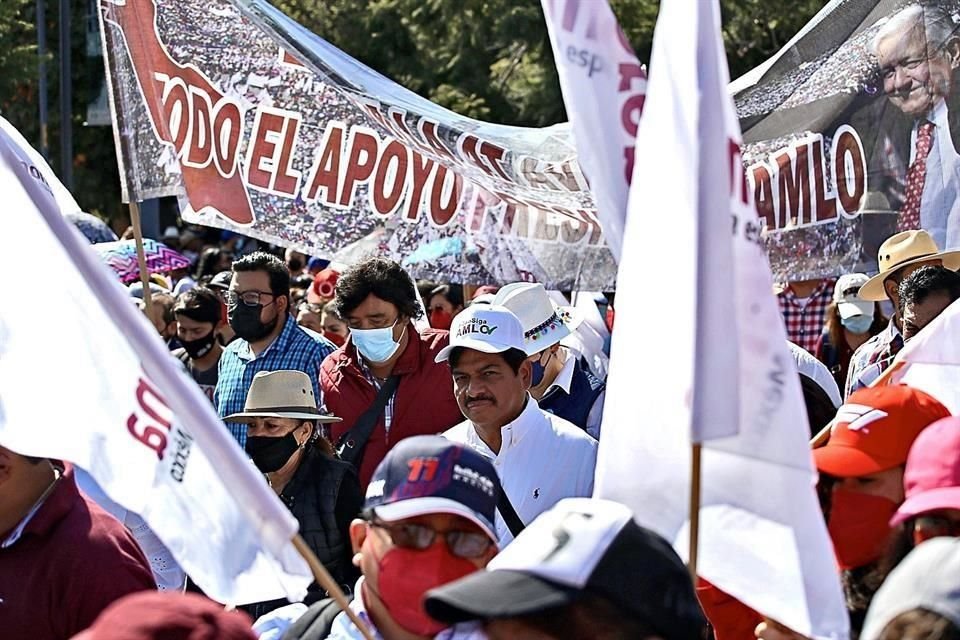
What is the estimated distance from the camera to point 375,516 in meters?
3.42

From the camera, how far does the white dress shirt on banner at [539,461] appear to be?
209 inches

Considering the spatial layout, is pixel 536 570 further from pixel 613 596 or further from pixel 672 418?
pixel 672 418

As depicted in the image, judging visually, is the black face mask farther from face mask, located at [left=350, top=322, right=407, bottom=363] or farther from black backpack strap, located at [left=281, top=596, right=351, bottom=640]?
black backpack strap, located at [left=281, top=596, right=351, bottom=640]

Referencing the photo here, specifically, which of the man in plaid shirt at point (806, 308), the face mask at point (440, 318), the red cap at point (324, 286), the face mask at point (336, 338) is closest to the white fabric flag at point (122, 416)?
the face mask at point (440, 318)

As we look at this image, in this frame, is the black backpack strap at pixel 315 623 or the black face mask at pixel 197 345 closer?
the black backpack strap at pixel 315 623

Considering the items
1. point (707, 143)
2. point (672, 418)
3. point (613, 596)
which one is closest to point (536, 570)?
point (613, 596)

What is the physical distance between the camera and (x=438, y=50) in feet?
88.3

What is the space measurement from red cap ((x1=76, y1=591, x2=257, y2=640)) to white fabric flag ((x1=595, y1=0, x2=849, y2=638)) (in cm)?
93

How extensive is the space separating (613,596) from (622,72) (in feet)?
4.32

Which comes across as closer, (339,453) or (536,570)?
(536,570)

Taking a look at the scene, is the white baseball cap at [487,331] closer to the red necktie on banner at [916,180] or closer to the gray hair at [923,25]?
the red necktie on banner at [916,180]

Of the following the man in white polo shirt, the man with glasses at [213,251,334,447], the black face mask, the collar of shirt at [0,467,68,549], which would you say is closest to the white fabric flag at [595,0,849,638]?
the collar of shirt at [0,467,68,549]

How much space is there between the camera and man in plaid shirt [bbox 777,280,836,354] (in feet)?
33.9

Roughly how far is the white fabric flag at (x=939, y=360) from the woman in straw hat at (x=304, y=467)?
6.02 ft
